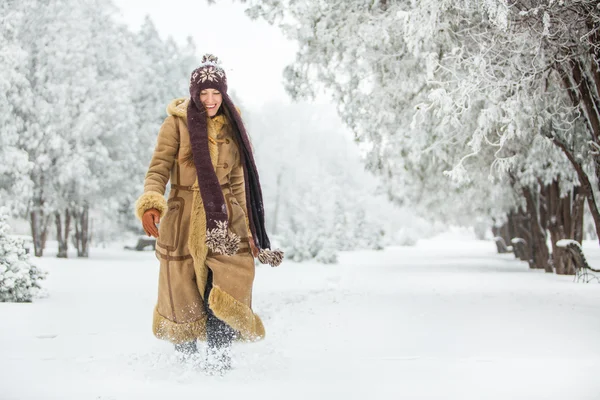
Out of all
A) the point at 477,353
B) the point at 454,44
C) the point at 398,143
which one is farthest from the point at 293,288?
the point at 477,353

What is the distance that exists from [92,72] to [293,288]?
14863 mm

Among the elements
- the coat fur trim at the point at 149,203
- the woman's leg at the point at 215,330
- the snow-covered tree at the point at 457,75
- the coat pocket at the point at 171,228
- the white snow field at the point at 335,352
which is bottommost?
the white snow field at the point at 335,352

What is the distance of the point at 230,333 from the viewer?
388 cm

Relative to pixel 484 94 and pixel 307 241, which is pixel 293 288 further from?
pixel 307 241

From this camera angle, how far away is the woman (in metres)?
3.71

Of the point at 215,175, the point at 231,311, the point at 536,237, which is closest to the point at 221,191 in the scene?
the point at 215,175

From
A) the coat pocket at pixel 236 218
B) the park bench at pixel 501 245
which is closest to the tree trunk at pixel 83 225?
the park bench at pixel 501 245

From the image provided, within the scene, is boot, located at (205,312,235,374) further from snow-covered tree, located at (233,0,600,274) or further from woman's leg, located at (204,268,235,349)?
snow-covered tree, located at (233,0,600,274)

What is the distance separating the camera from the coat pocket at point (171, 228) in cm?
383

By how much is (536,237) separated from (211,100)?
14412mm

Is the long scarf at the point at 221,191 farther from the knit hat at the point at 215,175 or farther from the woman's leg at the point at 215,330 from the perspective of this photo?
the woman's leg at the point at 215,330

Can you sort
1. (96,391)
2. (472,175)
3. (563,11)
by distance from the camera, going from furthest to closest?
(472,175), (563,11), (96,391)

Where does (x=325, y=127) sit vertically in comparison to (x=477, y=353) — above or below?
above

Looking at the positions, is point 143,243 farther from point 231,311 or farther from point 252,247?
point 231,311
